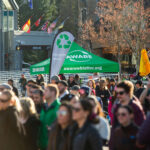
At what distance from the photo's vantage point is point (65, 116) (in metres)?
4.82

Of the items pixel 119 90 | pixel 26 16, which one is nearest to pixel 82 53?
pixel 119 90

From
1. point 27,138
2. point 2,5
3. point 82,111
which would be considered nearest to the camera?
point 82,111

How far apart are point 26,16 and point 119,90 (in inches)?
2217

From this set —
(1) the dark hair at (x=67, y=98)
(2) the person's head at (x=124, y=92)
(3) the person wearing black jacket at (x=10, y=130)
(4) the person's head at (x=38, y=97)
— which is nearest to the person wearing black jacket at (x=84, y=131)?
(3) the person wearing black jacket at (x=10, y=130)

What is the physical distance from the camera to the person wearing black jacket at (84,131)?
14.8ft

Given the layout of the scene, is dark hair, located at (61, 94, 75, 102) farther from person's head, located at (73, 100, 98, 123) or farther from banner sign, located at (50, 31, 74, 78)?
banner sign, located at (50, 31, 74, 78)

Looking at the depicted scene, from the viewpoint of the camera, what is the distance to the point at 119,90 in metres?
6.39

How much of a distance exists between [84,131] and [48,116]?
62.4 inches

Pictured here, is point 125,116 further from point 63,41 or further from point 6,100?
point 63,41

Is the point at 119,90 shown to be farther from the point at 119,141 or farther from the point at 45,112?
the point at 119,141

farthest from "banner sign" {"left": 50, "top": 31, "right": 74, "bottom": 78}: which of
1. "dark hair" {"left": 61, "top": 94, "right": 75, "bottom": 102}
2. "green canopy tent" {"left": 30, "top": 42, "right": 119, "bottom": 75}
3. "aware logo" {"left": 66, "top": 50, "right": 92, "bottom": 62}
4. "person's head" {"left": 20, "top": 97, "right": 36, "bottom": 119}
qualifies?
"person's head" {"left": 20, "top": 97, "right": 36, "bottom": 119}

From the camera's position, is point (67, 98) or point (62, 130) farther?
point (67, 98)

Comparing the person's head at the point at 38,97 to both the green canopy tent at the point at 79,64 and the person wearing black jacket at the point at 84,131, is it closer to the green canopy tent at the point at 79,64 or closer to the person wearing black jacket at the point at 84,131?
the person wearing black jacket at the point at 84,131

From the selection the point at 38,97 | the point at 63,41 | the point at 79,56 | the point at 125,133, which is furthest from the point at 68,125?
the point at 79,56
